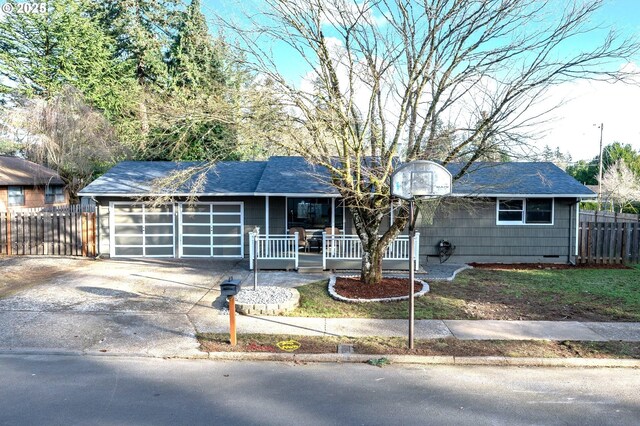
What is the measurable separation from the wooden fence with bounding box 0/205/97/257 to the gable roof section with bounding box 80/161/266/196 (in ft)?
5.01

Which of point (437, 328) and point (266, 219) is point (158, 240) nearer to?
point (266, 219)

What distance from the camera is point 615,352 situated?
6.94 metres

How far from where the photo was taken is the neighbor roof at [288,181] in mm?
14633

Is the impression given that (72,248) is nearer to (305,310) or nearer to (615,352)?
(305,310)

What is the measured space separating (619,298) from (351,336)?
6892 mm

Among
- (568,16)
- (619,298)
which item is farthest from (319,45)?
(619,298)

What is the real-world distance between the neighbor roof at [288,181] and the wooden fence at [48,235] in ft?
5.49

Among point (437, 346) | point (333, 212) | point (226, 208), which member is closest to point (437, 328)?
point (437, 346)

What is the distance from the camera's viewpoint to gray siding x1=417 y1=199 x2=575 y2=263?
15.5m

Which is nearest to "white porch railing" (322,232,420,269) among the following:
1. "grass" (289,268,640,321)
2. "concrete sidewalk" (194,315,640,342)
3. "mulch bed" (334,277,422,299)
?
"grass" (289,268,640,321)

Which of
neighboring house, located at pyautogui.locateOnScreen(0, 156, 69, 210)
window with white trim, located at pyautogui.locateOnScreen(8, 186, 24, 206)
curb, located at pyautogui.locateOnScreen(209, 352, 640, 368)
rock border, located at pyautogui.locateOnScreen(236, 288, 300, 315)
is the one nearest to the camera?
curb, located at pyautogui.locateOnScreen(209, 352, 640, 368)

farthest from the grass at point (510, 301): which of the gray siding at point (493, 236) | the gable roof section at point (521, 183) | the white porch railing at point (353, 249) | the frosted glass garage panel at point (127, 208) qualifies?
the frosted glass garage panel at point (127, 208)

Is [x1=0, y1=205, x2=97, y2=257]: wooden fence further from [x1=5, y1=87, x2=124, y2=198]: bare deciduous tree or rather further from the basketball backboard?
the basketball backboard

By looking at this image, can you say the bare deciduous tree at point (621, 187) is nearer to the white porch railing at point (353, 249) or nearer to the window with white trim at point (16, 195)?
A: the white porch railing at point (353, 249)
